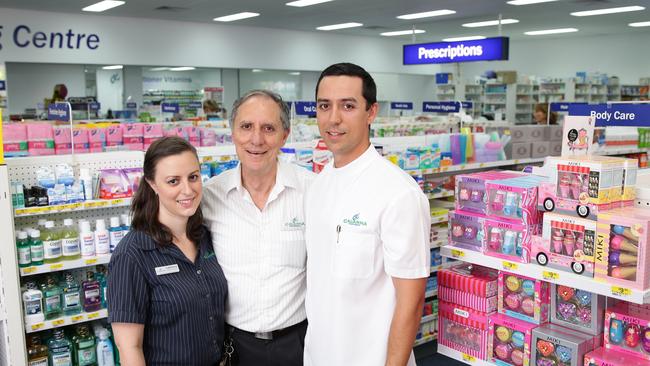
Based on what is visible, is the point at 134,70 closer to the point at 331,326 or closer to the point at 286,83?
the point at 286,83

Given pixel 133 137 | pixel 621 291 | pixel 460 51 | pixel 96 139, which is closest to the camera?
pixel 621 291

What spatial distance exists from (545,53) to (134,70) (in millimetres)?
13541

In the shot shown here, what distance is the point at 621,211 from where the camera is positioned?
2293mm

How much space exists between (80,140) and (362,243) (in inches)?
131

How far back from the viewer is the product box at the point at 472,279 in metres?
2.66

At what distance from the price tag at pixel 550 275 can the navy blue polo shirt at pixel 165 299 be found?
1.33m

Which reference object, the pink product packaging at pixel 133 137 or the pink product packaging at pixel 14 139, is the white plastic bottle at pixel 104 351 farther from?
the pink product packaging at pixel 133 137

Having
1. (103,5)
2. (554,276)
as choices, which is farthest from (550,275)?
(103,5)

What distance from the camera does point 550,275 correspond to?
7.84 feet

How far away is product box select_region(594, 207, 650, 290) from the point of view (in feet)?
6.98

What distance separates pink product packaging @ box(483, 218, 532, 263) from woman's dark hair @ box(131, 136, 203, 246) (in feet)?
4.22

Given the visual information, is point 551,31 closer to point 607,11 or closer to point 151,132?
point 607,11

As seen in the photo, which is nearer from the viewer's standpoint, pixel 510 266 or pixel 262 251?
pixel 262 251

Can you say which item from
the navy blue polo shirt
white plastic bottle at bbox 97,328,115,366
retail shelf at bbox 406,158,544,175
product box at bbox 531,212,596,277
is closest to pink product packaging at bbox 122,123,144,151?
white plastic bottle at bbox 97,328,115,366
